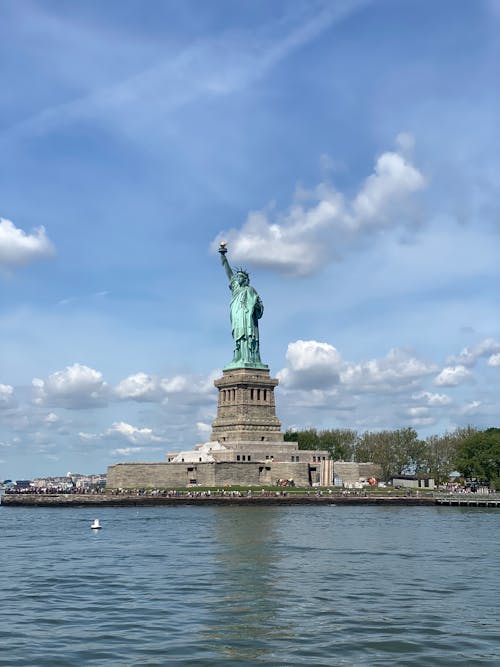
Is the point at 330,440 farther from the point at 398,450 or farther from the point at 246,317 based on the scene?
the point at 246,317

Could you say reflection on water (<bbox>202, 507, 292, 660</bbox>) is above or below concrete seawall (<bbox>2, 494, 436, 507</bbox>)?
below

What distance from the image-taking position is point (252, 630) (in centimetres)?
2986

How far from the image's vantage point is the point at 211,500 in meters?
100

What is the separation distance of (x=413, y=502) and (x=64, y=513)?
129ft

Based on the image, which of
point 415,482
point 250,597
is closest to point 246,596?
point 250,597

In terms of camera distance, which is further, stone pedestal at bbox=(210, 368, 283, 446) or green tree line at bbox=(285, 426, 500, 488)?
green tree line at bbox=(285, 426, 500, 488)

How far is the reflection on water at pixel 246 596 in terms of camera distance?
2820 cm

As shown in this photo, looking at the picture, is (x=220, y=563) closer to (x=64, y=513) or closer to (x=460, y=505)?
(x=64, y=513)

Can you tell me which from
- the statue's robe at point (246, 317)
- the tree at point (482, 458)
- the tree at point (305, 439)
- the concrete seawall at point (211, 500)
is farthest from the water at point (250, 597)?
the tree at point (305, 439)

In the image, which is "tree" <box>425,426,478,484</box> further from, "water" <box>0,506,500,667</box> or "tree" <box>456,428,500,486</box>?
"water" <box>0,506,500,667</box>

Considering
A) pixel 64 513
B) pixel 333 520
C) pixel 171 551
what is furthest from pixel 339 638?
pixel 64 513

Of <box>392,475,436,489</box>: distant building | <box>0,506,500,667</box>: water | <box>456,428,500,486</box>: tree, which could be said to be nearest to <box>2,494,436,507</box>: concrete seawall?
<box>456,428,500,486</box>: tree

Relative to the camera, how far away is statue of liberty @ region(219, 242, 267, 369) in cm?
12644

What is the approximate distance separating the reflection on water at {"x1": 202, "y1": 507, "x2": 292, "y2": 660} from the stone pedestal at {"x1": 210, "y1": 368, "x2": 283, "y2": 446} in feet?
183
